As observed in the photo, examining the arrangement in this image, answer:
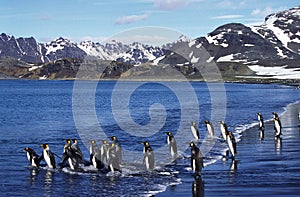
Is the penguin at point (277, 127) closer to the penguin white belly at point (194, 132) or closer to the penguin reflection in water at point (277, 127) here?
the penguin reflection in water at point (277, 127)

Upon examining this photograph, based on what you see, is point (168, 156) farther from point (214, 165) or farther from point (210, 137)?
point (210, 137)

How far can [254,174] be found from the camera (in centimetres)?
1694

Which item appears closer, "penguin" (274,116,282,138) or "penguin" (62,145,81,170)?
"penguin" (62,145,81,170)

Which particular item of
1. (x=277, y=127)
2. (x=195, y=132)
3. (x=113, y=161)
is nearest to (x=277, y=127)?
(x=277, y=127)

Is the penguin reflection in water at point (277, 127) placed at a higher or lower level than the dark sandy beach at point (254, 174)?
higher

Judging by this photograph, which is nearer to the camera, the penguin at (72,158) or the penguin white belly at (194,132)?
the penguin at (72,158)

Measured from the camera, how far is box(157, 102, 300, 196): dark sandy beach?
14.6 metres

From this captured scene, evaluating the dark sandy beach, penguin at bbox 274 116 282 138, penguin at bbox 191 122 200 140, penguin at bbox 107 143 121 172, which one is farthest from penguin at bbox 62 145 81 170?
penguin at bbox 274 116 282 138

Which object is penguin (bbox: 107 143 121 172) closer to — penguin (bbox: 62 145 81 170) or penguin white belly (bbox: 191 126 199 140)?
penguin (bbox: 62 145 81 170)

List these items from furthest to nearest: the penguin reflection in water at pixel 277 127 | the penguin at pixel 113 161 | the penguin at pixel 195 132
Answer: the penguin at pixel 195 132 < the penguin reflection in water at pixel 277 127 < the penguin at pixel 113 161

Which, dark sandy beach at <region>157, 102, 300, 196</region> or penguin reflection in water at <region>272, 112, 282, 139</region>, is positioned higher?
penguin reflection in water at <region>272, 112, 282, 139</region>

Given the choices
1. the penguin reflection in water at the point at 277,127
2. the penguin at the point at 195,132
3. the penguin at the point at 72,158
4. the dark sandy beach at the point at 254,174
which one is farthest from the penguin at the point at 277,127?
the penguin at the point at 72,158

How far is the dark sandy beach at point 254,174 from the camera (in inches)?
575

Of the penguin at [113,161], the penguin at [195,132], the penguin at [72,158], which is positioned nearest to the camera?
the penguin at [113,161]
